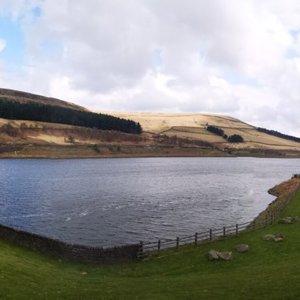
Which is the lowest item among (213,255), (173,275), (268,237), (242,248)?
(173,275)

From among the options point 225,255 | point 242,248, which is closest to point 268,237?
point 242,248

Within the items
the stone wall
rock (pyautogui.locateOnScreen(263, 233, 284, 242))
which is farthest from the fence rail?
rock (pyautogui.locateOnScreen(263, 233, 284, 242))

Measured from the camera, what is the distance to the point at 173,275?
3750 cm

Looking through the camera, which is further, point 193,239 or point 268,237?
point 193,239

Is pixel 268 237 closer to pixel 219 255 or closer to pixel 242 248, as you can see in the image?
pixel 242 248

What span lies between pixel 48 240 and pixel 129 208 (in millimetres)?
40417

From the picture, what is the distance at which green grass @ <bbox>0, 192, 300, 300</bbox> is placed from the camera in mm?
27234

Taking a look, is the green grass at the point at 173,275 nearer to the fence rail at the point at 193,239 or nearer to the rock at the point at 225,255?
the rock at the point at 225,255

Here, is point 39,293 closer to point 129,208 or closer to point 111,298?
point 111,298

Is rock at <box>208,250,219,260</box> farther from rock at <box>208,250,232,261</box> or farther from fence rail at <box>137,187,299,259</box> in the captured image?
fence rail at <box>137,187,299,259</box>

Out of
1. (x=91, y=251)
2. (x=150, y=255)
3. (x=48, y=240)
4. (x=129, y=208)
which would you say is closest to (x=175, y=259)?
(x=150, y=255)

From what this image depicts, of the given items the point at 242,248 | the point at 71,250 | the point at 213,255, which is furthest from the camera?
the point at 71,250

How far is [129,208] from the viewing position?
8319 cm

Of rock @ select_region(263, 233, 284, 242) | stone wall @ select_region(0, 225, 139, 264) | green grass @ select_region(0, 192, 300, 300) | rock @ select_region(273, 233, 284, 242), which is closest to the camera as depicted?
green grass @ select_region(0, 192, 300, 300)
